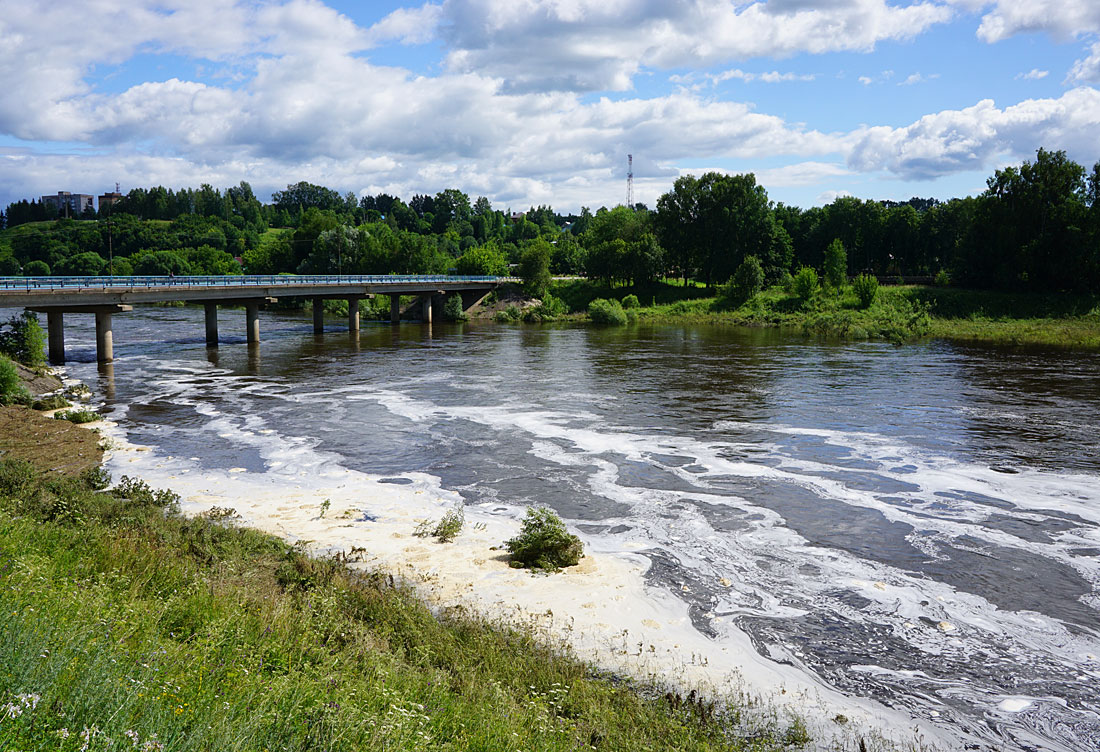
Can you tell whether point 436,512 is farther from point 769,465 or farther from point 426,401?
point 426,401

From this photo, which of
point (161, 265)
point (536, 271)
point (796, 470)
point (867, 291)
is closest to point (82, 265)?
point (161, 265)

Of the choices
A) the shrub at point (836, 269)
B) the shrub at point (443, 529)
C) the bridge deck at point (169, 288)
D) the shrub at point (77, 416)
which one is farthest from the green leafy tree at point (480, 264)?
the shrub at point (443, 529)

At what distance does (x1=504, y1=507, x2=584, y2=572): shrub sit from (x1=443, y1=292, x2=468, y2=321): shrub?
86013 millimetres

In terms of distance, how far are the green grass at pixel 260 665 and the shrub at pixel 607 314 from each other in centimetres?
8125

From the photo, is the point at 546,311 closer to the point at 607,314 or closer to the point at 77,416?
the point at 607,314

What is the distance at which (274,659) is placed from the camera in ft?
32.6

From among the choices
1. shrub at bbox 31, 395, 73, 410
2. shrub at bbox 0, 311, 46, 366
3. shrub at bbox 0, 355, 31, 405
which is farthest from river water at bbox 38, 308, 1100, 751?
shrub at bbox 0, 355, 31, 405

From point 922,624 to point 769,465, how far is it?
40.7 feet

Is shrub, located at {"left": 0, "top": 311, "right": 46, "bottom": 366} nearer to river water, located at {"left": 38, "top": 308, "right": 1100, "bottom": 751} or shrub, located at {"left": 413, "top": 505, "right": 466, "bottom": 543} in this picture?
river water, located at {"left": 38, "top": 308, "right": 1100, "bottom": 751}

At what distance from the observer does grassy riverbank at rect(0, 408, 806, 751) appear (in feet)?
22.5

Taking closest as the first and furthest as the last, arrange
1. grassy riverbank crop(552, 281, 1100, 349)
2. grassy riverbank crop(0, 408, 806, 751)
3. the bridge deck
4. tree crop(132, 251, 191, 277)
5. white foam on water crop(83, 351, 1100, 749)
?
1. grassy riverbank crop(0, 408, 806, 751)
2. white foam on water crop(83, 351, 1100, 749)
3. the bridge deck
4. grassy riverbank crop(552, 281, 1100, 349)
5. tree crop(132, 251, 191, 277)

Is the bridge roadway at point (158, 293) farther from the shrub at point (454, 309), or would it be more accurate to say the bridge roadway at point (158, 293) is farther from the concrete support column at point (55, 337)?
the shrub at point (454, 309)

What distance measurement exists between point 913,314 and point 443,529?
257ft

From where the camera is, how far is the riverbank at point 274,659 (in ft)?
22.8
